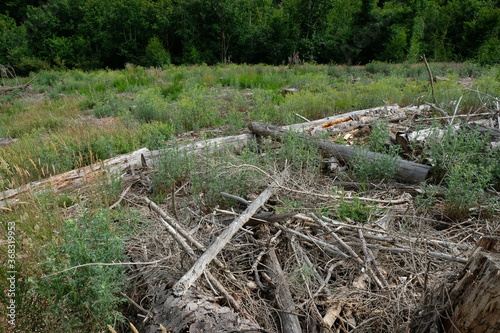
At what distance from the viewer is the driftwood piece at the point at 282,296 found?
2.06 metres

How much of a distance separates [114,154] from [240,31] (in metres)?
24.0

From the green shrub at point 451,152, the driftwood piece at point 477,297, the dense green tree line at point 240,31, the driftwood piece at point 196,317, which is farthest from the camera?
the dense green tree line at point 240,31

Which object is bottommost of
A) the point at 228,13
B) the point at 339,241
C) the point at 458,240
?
the point at 458,240

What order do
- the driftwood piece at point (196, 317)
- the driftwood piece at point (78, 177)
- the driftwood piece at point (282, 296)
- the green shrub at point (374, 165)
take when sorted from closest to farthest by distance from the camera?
the driftwood piece at point (196, 317) → the driftwood piece at point (282, 296) → the driftwood piece at point (78, 177) → the green shrub at point (374, 165)

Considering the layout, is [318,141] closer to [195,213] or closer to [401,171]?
[401,171]

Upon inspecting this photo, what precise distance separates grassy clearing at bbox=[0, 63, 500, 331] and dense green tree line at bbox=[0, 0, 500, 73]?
13483 mm

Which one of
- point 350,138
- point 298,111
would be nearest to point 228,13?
point 298,111

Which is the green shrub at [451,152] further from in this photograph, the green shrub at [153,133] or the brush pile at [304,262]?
the green shrub at [153,133]

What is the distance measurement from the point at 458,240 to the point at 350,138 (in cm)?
283

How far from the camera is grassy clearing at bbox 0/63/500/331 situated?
204cm

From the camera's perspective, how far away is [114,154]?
4973mm

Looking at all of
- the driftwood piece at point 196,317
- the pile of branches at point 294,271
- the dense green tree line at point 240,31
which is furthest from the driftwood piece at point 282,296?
the dense green tree line at point 240,31

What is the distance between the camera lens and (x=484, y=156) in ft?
12.6

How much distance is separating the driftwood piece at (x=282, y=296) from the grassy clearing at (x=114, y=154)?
84 centimetres
